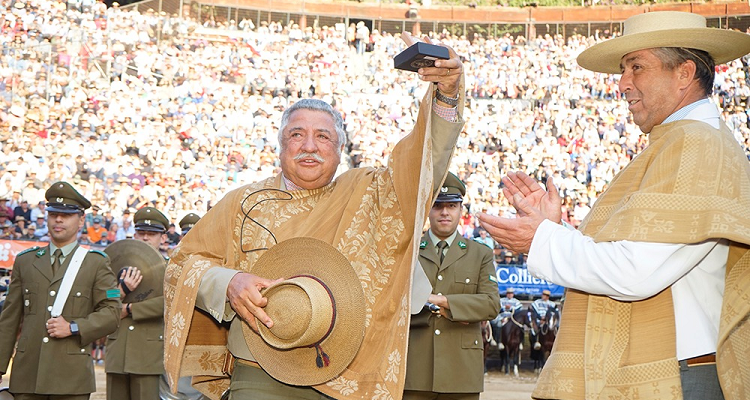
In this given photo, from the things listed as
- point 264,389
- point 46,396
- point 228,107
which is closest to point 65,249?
point 46,396

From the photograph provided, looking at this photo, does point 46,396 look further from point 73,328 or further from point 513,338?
point 513,338

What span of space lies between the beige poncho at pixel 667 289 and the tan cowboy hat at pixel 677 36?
0.32 meters

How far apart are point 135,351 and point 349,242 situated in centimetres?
447

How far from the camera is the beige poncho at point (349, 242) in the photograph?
356 cm

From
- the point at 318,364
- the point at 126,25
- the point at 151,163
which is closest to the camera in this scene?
the point at 318,364

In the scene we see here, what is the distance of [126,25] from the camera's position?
25.9 metres

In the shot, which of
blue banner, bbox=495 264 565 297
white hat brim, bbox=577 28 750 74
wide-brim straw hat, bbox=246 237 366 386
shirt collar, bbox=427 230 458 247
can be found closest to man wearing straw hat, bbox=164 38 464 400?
wide-brim straw hat, bbox=246 237 366 386

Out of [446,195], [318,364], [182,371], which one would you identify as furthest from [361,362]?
[446,195]

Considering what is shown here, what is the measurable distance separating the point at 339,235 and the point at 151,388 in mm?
4568

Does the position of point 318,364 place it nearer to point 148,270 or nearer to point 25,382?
point 25,382

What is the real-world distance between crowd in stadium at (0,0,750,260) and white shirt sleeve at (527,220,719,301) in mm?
13231

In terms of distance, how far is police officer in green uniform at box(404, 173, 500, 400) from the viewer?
20.2 feet

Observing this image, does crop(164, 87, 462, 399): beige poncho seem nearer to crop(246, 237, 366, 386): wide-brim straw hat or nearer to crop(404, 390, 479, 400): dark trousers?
crop(246, 237, 366, 386): wide-brim straw hat

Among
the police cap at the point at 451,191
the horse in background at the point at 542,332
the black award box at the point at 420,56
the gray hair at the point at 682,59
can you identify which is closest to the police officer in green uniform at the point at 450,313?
the police cap at the point at 451,191
